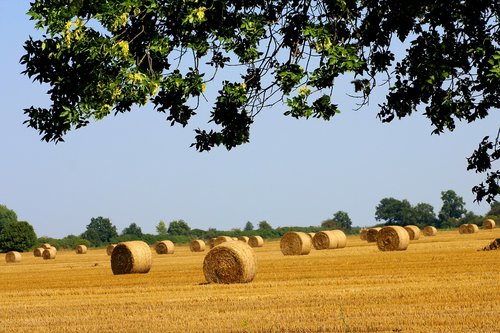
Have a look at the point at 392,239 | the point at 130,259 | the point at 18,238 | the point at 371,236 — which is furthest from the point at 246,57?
the point at 18,238

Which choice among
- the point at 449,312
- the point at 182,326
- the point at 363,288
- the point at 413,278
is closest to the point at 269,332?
the point at 182,326

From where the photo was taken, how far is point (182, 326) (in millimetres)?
18953

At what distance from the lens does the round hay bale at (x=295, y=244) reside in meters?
53.0

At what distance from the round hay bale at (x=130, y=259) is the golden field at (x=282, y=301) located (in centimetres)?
281

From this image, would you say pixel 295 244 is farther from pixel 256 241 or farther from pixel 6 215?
pixel 6 215

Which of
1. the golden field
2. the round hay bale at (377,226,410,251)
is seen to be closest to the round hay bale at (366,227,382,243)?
the round hay bale at (377,226,410,251)

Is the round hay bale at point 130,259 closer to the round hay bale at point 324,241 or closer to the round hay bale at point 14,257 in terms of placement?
the round hay bale at point 324,241

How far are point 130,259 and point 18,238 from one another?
218ft

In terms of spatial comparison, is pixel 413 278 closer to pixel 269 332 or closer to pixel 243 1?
pixel 269 332

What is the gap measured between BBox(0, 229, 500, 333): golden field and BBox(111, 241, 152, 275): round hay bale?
2.81 metres

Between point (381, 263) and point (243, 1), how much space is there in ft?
86.8

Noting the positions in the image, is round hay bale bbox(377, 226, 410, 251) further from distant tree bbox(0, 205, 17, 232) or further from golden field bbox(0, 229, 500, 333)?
distant tree bbox(0, 205, 17, 232)

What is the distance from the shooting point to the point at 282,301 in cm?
2344

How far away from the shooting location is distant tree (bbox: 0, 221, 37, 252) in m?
104
